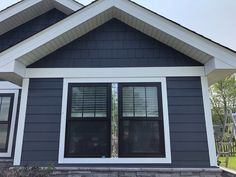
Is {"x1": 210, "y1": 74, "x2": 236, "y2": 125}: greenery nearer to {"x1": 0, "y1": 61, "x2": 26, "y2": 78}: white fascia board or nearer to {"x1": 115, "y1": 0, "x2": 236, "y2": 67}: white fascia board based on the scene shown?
{"x1": 115, "y1": 0, "x2": 236, "y2": 67}: white fascia board

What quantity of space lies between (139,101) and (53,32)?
2.30 metres

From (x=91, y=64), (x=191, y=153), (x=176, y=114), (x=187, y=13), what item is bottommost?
(x=191, y=153)

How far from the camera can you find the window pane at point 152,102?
4562mm

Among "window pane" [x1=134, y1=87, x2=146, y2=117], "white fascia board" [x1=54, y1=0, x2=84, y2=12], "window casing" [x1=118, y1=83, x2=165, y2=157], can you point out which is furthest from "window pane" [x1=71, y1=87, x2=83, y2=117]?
"white fascia board" [x1=54, y1=0, x2=84, y2=12]

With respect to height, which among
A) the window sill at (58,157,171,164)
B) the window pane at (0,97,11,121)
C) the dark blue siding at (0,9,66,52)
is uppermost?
the dark blue siding at (0,9,66,52)

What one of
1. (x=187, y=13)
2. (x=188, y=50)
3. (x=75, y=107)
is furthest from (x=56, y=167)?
(x=187, y=13)

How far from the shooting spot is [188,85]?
470cm

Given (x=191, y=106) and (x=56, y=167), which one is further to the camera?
(x=191, y=106)

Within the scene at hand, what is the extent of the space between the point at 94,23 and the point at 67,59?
40.0 inches

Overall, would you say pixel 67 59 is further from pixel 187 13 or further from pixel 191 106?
pixel 187 13

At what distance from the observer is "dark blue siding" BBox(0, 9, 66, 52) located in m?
6.05

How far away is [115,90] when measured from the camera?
4.72m

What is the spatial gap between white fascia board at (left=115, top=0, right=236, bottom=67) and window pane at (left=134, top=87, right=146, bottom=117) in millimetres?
1344

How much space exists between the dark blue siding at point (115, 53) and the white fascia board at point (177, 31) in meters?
0.42
